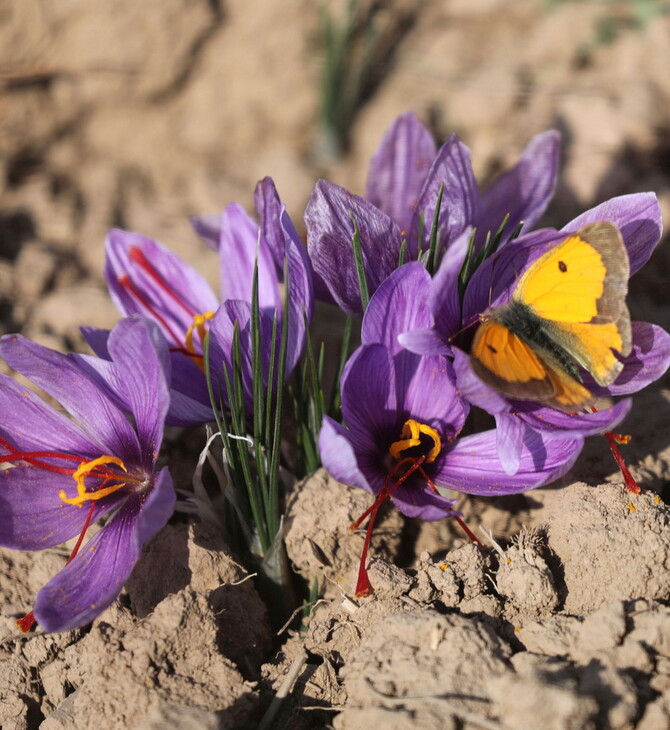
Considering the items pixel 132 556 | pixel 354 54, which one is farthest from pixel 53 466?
pixel 354 54

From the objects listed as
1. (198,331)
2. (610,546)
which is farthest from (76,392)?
(610,546)

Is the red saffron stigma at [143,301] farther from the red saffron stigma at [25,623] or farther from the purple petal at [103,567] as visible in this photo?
the red saffron stigma at [25,623]

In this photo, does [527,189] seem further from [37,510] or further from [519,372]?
[37,510]

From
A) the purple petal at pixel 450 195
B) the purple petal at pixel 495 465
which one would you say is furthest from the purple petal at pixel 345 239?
the purple petal at pixel 495 465

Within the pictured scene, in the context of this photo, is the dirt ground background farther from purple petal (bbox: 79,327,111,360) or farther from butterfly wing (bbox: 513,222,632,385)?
purple petal (bbox: 79,327,111,360)

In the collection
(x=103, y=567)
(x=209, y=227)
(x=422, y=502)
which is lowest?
(x=422, y=502)

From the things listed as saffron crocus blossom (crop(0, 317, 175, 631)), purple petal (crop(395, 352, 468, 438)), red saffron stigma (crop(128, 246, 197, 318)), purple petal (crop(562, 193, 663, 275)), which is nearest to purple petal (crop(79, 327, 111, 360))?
saffron crocus blossom (crop(0, 317, 175, 631))

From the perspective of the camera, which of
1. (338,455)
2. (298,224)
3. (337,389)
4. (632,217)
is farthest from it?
(298,224)
